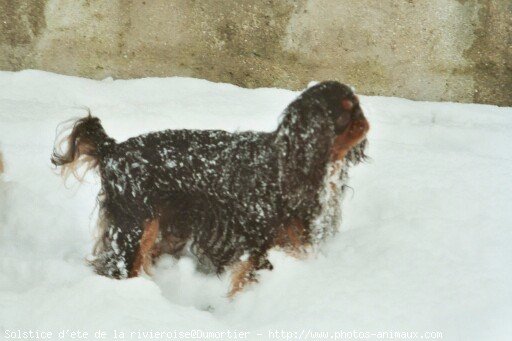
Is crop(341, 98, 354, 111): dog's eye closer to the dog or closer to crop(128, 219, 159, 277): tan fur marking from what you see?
the dog

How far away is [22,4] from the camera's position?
14.9ft

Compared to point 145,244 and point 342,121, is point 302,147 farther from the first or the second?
point 145,244

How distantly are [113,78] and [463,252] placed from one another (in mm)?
2765

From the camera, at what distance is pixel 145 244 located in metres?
3.18

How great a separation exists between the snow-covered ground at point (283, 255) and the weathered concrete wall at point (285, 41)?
182mm

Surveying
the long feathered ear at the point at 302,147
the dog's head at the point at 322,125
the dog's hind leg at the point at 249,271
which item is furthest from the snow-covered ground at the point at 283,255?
the dog's head at the point at 322,125

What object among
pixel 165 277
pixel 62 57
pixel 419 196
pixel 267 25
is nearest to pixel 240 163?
pixel 165 277

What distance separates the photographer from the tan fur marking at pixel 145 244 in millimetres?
3144

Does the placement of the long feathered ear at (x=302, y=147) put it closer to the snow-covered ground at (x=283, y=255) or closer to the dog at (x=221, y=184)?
the dog at (x=221, y=184)

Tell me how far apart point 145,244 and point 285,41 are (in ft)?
6.48

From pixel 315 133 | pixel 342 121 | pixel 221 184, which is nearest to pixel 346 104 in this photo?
pixel 342 121

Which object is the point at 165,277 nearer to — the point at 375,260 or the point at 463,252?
the point at 375,260

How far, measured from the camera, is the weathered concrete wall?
4.42 meters

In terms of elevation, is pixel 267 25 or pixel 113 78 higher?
pixel 267 25
